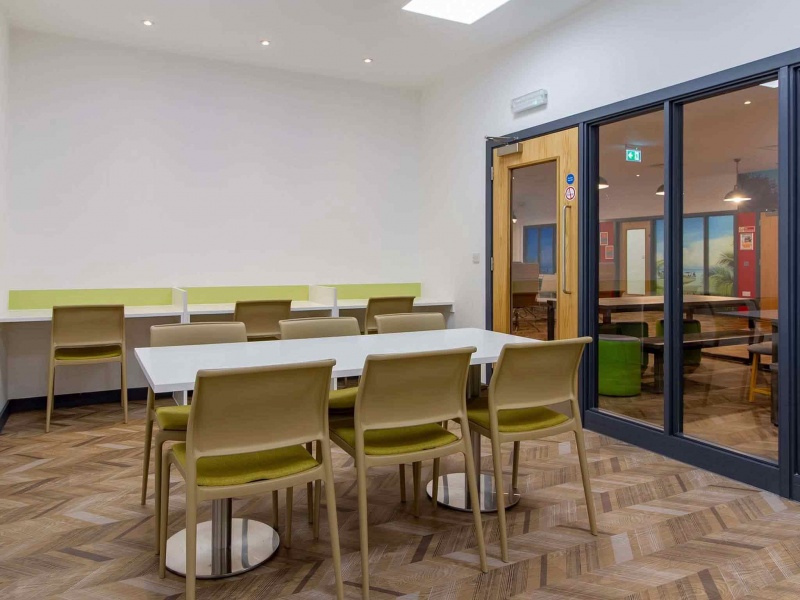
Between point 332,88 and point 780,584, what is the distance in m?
5.53

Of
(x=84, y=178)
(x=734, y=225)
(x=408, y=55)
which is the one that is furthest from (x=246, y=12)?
(x=734, y=225)

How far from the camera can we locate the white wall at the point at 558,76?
341cm

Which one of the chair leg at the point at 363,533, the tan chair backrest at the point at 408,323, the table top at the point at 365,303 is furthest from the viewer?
the table top at the point at 365,303

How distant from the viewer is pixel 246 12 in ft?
15.2

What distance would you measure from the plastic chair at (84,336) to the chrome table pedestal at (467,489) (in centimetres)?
270

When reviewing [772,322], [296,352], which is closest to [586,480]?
[296,352]

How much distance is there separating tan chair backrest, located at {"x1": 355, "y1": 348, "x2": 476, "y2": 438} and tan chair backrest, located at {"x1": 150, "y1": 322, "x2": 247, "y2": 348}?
126 cm

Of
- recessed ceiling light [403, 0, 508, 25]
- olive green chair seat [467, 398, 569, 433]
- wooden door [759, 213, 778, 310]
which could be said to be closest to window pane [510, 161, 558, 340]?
recessed ceiling light [403, 0, 508, 25]

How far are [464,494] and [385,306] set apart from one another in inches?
96.3

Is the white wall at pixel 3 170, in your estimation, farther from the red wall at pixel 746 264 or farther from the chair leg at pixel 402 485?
the red wall at pixel 746 264

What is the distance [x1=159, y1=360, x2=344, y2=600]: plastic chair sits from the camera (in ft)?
6.31

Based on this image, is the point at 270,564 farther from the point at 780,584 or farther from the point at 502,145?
the point at 502,145

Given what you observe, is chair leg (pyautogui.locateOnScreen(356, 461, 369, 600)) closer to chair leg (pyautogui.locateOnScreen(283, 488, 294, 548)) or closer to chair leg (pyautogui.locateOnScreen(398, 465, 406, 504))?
chair leg (pyautogui.locateOnScreen(283, 488, 294, 548))

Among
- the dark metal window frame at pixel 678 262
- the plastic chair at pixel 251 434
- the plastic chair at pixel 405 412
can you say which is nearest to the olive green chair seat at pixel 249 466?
the plastic chair at pixel 251 434
